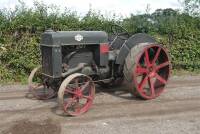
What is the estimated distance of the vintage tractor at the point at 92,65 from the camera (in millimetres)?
7648

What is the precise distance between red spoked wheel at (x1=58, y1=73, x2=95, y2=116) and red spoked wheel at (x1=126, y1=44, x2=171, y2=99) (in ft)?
3.22

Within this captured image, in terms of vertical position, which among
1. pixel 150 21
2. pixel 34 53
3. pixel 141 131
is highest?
pixel 150 21

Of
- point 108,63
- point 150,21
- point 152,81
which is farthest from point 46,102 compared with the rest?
point 150,21

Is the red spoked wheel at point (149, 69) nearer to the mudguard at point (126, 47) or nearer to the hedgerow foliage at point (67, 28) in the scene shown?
the mudguard at point (126, 47)

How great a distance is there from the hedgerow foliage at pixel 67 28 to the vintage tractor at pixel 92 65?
6.43 feet

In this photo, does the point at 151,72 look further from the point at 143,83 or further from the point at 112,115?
the point at 112,115

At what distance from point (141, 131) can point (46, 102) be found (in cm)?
267

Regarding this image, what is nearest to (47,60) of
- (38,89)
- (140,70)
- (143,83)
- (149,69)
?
(38,89)

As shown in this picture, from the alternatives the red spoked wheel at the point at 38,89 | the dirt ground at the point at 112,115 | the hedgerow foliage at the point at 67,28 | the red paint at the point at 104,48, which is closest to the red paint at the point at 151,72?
the dirt ground at the point at 112,115

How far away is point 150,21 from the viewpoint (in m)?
12.4

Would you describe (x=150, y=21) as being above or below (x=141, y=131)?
above

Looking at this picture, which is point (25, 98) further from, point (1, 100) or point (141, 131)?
point (141, 131)

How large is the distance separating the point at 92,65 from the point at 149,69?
1242 mm

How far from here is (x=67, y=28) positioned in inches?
446
